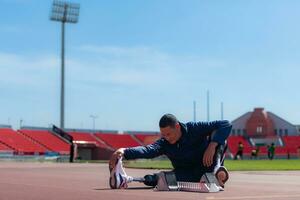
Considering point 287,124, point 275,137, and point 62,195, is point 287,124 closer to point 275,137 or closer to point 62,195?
Result: point 275,137

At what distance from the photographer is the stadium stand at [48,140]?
62.7 m

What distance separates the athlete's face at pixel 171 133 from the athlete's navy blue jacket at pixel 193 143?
2.7 inches

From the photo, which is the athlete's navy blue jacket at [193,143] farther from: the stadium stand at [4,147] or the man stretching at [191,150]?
the stadium stand at [4,147]

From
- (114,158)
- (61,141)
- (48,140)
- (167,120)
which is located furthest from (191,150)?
(61,141)

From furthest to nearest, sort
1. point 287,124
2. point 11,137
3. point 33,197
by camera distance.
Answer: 1. point 287,124
2. point 11,137
3. point 33,197

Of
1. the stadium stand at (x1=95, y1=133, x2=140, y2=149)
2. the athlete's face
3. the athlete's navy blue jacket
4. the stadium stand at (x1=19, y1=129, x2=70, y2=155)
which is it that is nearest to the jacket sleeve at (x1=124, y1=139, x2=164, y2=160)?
the athlete's navy blue jacket

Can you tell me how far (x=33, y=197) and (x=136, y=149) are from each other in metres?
1.78

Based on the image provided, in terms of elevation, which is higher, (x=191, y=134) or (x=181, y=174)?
(x=191, y=134)

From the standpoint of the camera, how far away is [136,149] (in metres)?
9.24

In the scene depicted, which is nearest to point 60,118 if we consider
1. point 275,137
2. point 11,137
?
point 11,137

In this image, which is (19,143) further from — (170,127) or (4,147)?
(170,127)

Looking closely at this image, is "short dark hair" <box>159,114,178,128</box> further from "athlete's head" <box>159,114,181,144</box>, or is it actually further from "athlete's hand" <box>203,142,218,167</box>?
"athlete's hand" <box>203,142,218,167</box>

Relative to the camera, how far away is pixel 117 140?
76250mm

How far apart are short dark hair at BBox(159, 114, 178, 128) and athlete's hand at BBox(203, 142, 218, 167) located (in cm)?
63
